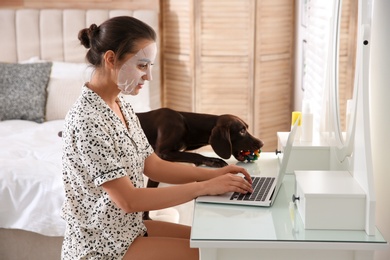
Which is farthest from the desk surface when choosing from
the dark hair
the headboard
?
the headboard

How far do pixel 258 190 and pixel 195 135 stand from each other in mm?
609

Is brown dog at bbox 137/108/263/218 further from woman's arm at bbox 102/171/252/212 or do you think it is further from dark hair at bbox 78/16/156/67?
dark hair at bbox 78/16/156/67

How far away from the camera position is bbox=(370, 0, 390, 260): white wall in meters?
1.92

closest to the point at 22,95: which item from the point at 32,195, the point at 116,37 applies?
the point at 32,195

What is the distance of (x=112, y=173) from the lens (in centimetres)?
186

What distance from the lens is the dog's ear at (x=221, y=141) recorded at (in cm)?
247

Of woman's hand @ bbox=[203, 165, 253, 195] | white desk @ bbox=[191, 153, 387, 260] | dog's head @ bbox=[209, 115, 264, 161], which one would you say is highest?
dog's head @ bbox=[209, 115, 264, 161]

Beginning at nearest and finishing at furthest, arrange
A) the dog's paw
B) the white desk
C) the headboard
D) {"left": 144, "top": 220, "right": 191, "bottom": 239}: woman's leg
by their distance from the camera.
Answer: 1. the white desk
2. {"left": 144, "top": 220, "right": 191, "bottom": 239}: woman's leg
3. the dog's paw
4. the headboard

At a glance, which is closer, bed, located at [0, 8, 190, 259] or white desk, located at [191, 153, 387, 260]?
white desk, located at [191, 153, 387, 260]

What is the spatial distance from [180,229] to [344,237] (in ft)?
2.26

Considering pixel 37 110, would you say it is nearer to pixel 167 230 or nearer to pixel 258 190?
pixel 167 230

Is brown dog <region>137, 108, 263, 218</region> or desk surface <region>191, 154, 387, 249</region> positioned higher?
brown dog <region>137, 108, 263, 218</region>

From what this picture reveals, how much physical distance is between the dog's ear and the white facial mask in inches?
20.7

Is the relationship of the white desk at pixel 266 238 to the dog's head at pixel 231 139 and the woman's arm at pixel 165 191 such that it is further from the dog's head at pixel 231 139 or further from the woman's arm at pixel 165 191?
the dog's head at pixel 231 139
